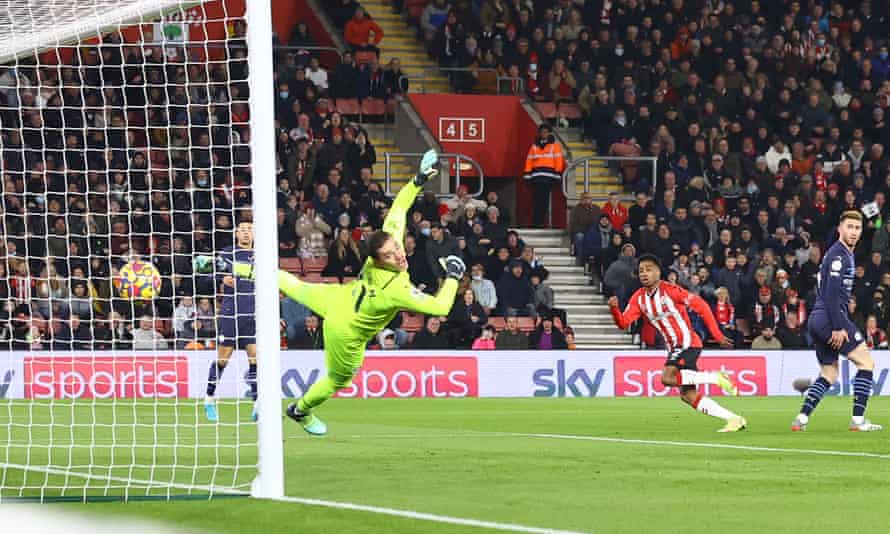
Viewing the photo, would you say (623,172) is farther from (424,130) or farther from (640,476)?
(640,476)

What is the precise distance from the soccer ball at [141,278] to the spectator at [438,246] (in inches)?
334

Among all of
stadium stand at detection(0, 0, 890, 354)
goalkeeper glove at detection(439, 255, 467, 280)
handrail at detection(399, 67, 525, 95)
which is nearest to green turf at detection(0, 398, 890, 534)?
goalkeeper glove at detection(439, 255, 467, 280)

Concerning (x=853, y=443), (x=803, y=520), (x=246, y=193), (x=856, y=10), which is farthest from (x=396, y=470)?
(x=856, y=10)

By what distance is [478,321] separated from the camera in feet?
84.0

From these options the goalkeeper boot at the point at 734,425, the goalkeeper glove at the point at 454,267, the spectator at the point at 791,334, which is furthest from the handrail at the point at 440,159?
the goalkeeper glove at the point at 454,267

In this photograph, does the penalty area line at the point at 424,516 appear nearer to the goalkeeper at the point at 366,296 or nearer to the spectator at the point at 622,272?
the goalkeeper at the point at 366,296

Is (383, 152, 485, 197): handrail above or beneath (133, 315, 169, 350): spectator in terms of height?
above

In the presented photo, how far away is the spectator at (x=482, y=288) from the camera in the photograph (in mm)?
26266

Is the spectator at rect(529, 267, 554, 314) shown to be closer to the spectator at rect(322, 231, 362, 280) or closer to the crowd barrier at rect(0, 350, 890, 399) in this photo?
the crowd barrier at rect(0, 350, 890, 399)

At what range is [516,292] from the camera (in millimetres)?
26719

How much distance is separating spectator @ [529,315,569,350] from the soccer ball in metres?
9.14

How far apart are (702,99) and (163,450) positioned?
67.7 feet

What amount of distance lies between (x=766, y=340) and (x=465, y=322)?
5284mm

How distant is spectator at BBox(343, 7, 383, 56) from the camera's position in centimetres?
3095
